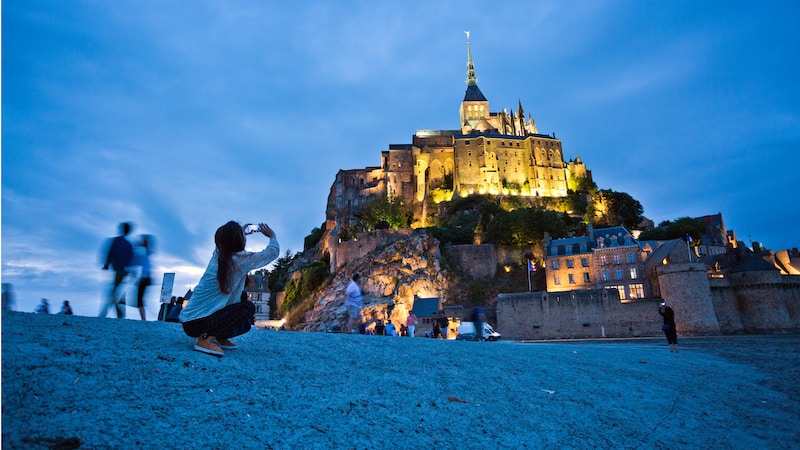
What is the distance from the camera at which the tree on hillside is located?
69375mm

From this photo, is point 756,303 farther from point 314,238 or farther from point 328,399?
point 314,238

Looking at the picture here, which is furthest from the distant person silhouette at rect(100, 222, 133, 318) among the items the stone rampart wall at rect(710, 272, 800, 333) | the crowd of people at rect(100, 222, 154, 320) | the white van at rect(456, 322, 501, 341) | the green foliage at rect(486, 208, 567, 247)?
the green foliage at rect(486, 208, 567, 247)

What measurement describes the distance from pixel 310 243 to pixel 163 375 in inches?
3265

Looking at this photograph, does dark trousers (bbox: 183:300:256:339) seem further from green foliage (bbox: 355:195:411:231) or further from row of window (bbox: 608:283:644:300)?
green foliage (bbox: 355:195:411:231)

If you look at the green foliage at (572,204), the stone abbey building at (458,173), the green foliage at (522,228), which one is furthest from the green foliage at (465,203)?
the green foliage at (522,228)

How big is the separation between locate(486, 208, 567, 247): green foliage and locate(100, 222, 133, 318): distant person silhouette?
162ft

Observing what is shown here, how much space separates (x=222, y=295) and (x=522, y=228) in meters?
51.7

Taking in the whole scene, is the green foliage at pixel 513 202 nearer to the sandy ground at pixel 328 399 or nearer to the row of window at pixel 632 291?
the row of window at pixel 632 291

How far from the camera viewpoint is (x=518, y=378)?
25.4ft

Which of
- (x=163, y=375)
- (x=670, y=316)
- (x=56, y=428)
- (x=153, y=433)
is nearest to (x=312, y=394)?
(x=163, y=375)

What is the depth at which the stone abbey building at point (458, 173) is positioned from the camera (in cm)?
8094

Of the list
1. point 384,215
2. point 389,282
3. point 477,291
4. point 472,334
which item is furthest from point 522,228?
point 472,334

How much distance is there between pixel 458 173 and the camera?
81.8 meters

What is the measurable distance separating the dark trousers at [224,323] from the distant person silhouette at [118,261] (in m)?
3.73
